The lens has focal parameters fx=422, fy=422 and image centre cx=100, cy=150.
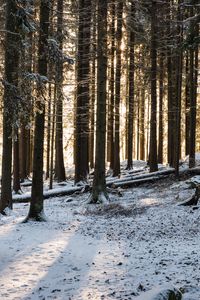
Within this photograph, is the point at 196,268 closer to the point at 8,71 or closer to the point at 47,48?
the point at 47,48

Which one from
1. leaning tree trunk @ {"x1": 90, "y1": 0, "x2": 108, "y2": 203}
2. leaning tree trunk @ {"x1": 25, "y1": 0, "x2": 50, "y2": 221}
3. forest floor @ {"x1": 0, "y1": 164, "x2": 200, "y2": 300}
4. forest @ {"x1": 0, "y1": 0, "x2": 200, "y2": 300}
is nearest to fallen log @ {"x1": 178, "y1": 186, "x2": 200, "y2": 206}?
forest @ {"x1": 0, "y1": 0, "x2": 200, "y2": 300}

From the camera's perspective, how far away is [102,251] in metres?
10.2

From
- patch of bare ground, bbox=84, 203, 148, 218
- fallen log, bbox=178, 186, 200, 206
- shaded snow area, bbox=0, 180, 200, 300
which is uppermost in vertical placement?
fallen log, bbox=178, 186, 200, 206

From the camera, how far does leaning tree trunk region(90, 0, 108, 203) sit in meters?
16.5

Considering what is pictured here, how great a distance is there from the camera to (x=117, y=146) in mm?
25656

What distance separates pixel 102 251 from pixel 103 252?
0.34 ft

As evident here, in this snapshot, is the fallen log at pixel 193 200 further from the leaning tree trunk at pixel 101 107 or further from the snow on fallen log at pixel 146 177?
the snow on fallen log at pixel 146 177

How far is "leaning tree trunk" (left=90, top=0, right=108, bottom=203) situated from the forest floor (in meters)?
0.77

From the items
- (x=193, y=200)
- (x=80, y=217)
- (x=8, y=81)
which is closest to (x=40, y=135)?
(x=8, y=81)

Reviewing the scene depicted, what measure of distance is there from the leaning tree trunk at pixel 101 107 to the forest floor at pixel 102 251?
0.77 meters

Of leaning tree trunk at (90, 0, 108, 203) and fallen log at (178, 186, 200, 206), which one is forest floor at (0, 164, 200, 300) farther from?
leaning tree trunk at (90, 0, 108, 203)

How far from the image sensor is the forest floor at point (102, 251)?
24.8ft

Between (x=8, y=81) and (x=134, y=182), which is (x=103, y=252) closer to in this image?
(x=8, y=81)

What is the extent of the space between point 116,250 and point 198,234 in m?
2.42
